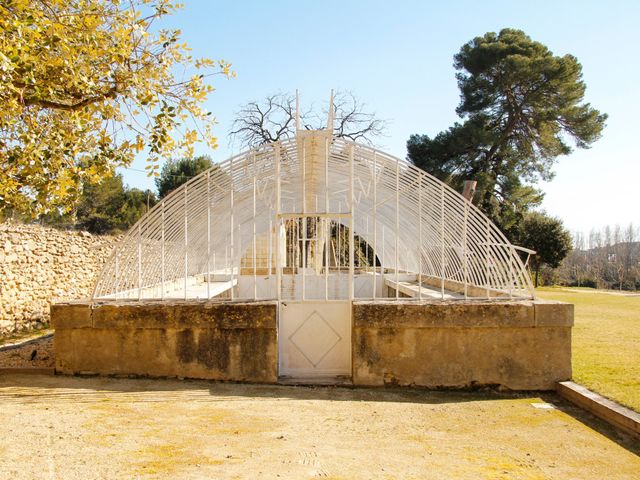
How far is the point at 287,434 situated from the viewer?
17.2 feet

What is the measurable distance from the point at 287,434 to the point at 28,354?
20.1 feet

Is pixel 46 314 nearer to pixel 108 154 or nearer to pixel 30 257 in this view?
pixel 30 257

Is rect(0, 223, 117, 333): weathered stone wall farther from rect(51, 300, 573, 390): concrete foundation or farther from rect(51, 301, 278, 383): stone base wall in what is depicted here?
rect(51, 300, 573, 390): concrete foundation

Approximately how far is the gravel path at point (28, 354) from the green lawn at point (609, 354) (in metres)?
7.73

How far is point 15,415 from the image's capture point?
5.52m

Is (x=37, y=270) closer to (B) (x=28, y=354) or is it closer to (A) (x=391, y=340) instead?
(B) (x=28, y=354)

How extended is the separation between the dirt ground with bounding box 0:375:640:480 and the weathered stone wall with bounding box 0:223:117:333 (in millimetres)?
5461

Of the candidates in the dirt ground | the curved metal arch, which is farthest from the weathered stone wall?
the dirt ground

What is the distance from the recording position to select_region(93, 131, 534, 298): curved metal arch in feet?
25.8

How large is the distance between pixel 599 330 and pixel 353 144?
23.0 ft

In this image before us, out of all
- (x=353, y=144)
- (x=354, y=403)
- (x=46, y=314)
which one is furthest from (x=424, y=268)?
(x=46, y=314)

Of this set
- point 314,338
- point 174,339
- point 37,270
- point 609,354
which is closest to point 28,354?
point 174,339

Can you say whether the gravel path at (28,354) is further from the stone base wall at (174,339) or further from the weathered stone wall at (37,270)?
the weathered stone wall at (37,270)

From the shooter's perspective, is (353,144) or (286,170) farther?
(286,170)
